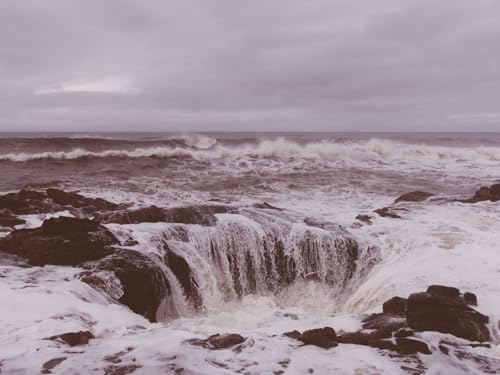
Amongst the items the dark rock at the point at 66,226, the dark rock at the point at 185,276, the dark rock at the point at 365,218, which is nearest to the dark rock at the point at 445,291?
the dark rock at the point at 185,276

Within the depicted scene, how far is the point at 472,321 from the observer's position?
473 cm

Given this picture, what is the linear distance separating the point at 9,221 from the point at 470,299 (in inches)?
344

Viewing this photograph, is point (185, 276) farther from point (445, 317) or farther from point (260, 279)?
point (445, 317)

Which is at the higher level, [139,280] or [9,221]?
[9,221]

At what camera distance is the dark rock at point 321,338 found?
14.1ft

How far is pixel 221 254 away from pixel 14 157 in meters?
24.7

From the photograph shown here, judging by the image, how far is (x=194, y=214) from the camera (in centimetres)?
895

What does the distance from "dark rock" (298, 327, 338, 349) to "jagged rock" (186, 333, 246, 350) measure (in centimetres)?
71

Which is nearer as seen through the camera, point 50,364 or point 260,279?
point 50,364

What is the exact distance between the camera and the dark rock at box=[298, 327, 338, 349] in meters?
4.29

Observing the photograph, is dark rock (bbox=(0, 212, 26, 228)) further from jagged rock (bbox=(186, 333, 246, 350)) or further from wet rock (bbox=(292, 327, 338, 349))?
wet rock (bbox=(292, 327, 338, 349))

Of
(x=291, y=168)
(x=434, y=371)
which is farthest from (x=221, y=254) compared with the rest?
(x=291, y=168)

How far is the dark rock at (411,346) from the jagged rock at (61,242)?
16.1 ft

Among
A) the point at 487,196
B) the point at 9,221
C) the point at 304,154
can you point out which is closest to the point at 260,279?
the point at 9,221
